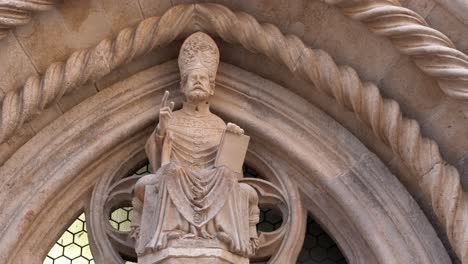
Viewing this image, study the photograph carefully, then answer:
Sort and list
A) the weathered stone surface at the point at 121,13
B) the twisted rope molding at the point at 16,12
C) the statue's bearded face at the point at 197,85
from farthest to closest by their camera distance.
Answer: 1. the weathered stone surface at the point at 121,13
2. the statue's bearded face at the point at 197,85
3. the twisted rope molding at the point at 16,12

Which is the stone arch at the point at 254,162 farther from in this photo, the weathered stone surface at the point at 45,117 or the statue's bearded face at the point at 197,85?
the statue's bearded face at the point at 197,85

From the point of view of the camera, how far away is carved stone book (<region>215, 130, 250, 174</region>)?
23.5 feet

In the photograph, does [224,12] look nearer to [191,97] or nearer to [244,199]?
[191,97]

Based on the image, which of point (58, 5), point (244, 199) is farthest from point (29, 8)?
point (244, 199)

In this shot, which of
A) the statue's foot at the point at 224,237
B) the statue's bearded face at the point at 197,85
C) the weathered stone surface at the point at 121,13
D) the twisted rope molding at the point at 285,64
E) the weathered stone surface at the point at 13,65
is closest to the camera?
the statue's foot at the point at 224,237

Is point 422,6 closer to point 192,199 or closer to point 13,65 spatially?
point 192,199

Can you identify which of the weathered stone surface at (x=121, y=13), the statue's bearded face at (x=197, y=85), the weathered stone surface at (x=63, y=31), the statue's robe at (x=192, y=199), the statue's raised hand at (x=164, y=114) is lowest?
the statue's robe at (x=192, y=199)

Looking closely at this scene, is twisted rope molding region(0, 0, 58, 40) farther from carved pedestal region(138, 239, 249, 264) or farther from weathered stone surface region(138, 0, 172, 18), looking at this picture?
carved pedestal region(138, 239, 249, 264)

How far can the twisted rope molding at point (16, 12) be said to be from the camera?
7168 millimetres

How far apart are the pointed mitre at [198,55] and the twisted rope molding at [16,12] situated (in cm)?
96

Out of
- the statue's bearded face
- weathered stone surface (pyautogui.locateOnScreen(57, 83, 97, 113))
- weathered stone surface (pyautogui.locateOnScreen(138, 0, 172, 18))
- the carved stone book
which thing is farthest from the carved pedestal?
weathered stone surface (pyautogui.locateOnScreen(138, 0, 172, 18))

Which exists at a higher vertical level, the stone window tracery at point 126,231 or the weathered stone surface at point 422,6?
the weathered stone surface at point 422,6

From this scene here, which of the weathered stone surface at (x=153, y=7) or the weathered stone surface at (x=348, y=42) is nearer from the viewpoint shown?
the weathered stone surface at (x=348, y=42)

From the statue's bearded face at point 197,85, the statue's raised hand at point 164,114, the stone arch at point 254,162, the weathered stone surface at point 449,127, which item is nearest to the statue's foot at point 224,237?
the statue's raised hand at point 164,114
